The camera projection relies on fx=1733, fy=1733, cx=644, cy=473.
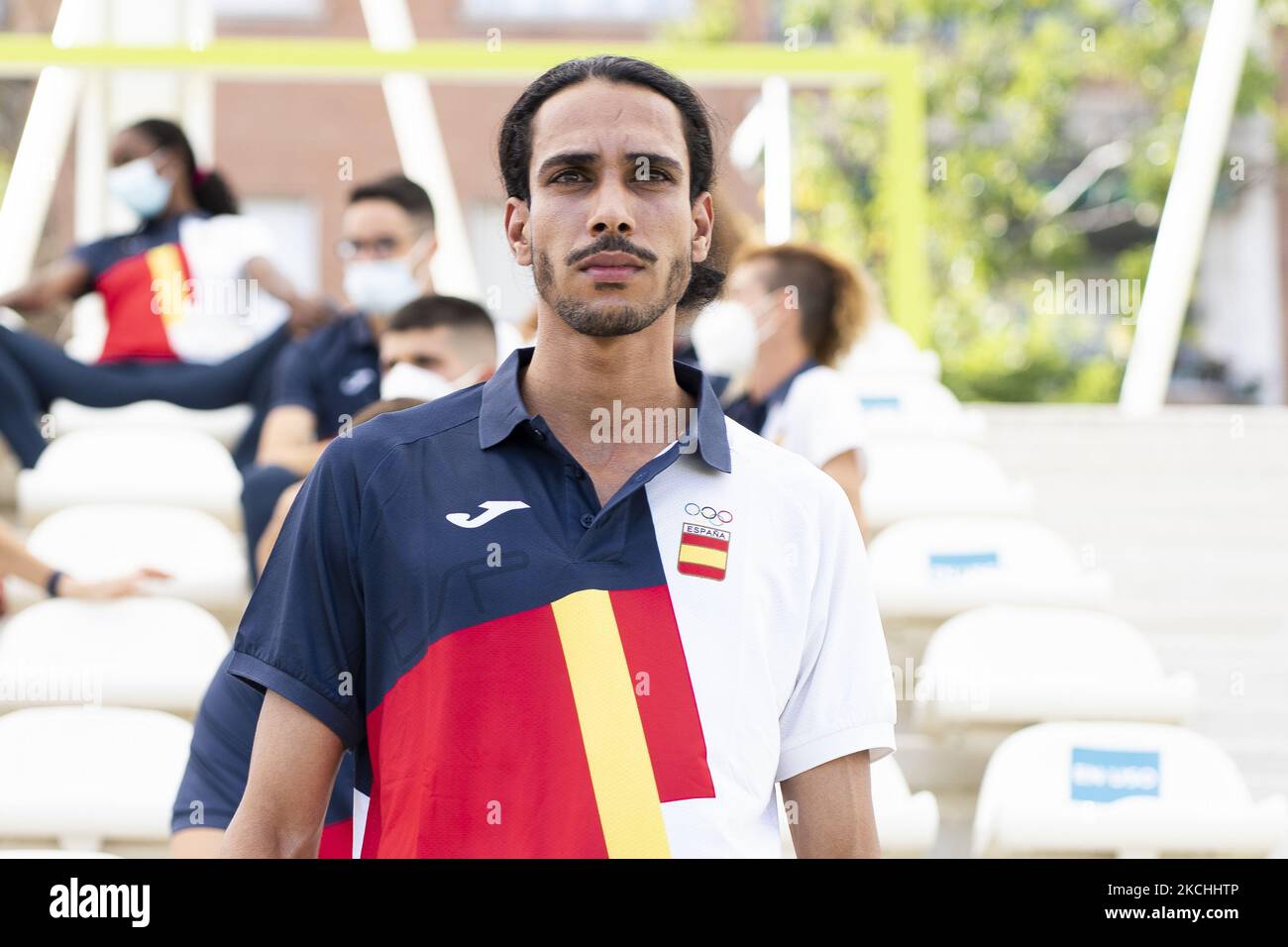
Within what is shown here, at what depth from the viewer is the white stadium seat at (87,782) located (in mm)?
2570

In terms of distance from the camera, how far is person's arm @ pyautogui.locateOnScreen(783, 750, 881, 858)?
1393 millimetres

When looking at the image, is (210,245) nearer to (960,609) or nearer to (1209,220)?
(960,609)

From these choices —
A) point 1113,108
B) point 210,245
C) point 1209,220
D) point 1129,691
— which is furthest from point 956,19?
point 1129,691

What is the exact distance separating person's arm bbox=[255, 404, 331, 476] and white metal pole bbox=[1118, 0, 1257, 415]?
2949mm

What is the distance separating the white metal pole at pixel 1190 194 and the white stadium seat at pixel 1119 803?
294 centimetres

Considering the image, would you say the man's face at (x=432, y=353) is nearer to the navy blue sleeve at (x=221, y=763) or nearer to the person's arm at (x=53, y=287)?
the navy blue sleeve at (x=221, y=763)

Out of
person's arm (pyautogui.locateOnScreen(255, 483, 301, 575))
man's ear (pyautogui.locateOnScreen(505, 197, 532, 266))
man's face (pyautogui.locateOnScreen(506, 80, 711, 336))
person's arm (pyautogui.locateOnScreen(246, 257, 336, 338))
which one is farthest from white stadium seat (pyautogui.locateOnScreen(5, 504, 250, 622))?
man's face (pyautogui.locateOnScreen(506, 80, 711, 336))

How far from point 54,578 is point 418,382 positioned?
0.74m

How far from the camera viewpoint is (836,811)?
1405mm

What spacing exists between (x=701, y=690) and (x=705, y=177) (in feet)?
1.54

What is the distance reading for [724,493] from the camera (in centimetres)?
142

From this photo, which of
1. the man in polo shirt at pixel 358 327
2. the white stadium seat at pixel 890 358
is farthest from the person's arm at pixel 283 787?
the white stadium seat at pixel 890 358

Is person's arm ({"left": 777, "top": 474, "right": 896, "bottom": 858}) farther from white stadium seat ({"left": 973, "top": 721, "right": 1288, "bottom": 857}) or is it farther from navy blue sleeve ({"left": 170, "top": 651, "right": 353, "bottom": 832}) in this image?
white stadium seat ({"left": 973, "top": 721, "right": 1288, "bottom": 857})

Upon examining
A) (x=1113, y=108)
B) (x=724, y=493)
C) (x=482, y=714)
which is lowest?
(x=482, y=714)
